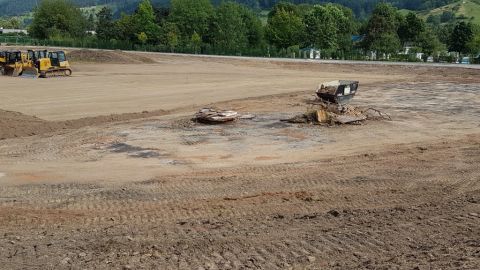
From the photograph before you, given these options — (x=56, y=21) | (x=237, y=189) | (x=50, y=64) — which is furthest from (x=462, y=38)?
(x=56, y=21)

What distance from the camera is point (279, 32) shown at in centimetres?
9456

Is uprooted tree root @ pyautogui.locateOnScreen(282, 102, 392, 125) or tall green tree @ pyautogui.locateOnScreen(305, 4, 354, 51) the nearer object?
uprooted tree root @ pyautogui.locateOnScreen(282, 102, 392, 125)

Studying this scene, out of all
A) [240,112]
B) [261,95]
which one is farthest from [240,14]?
[240,112]

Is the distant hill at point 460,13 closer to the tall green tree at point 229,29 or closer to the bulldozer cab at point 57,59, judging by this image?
the tall green tree at point 229,29

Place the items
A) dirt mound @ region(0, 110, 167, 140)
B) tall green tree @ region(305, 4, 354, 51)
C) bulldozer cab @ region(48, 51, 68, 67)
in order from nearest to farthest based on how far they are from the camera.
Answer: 1. dirt mound @ region(0, 110, 167, 140)
2. bulldozer cab @ region(48, 51, 68, 67)
3. tall green tree @ region(305, 4, 354, 51)

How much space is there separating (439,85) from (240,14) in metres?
68.5

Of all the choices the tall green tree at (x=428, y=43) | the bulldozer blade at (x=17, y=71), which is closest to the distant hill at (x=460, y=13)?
the tall green tree at (x=428, y=43)

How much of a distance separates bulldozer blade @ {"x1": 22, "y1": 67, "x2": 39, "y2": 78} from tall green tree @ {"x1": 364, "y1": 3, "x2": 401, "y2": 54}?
160 ft

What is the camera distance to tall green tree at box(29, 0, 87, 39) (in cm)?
13162

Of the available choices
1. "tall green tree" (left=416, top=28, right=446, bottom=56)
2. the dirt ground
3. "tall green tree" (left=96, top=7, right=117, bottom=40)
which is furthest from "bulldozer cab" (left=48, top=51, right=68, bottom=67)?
"tall green tree" (left=96, top=7, right=117, bottom=40)

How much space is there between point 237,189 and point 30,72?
34431 millimetres

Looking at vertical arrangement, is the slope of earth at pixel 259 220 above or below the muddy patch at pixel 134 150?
above

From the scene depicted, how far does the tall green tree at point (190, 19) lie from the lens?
10789cm

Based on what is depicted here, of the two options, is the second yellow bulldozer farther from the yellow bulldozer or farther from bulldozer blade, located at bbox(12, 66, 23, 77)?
bulldozer blade, located at bbox(12, 66, 23, 77)
